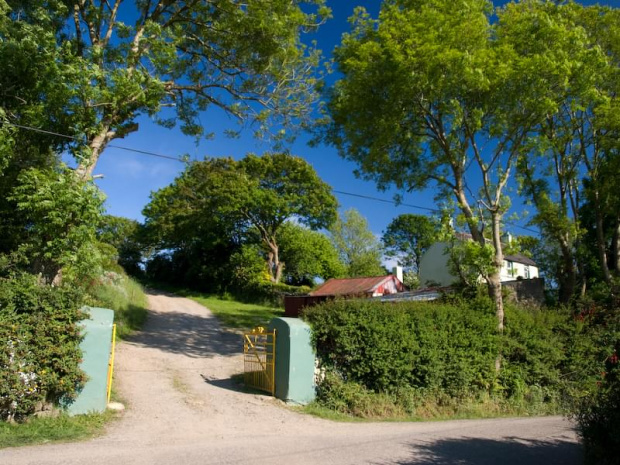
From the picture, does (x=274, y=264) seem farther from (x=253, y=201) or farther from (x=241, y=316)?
(x=241, y=316)

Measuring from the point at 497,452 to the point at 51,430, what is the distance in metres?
7.18

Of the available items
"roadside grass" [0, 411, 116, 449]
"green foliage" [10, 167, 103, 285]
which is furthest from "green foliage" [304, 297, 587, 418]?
"green foliage" [10, 167, 103, 285]

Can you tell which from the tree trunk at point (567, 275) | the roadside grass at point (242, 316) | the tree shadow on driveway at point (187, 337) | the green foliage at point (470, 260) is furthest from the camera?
the roadside grass at point (242, 316)

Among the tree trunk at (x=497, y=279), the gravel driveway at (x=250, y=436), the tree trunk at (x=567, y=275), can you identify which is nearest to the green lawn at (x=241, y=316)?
the gravel driveway at (x=250, y=436)

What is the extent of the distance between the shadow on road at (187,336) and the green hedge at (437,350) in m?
6.44

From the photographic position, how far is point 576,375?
553 inches

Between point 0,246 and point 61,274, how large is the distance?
12.4 feet

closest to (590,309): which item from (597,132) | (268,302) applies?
(597,132)

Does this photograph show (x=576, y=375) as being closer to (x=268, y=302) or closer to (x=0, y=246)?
(x=0, y=246)

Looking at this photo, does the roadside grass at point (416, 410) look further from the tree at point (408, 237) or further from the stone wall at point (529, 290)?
the tree at point (408, 237)

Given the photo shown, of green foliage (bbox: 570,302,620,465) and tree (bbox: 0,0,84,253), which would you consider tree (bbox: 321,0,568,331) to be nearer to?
green foliage (bbox: 570,302,620,465)

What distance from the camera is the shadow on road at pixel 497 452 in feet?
23.1

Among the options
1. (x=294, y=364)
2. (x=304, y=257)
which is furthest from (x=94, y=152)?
(x=304, y=257)

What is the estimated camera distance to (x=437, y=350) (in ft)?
39.4
